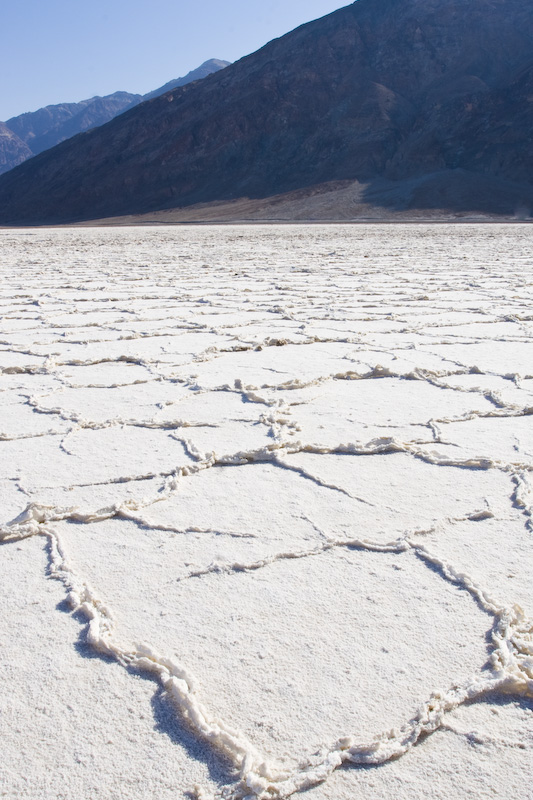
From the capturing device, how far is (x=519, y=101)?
121ft

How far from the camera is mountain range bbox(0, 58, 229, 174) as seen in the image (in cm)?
11888

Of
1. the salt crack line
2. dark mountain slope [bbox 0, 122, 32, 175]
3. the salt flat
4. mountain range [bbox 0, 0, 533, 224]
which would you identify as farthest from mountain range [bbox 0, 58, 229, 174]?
the salt crack line

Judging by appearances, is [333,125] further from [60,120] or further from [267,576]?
[60,120]

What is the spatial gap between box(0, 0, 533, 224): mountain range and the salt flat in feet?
106

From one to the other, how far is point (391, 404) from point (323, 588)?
130 centimetres

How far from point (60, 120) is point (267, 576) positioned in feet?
478

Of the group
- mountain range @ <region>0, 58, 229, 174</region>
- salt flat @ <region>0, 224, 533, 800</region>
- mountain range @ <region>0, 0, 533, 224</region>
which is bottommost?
salt flat @ <region>0, 224, 533, 800</region>

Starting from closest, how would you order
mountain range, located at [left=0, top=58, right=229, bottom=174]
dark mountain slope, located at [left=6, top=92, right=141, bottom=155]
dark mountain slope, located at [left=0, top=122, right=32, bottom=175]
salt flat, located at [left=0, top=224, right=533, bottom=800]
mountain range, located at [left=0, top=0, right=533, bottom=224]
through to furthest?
salt flat, located at [left=0, top=224, right=533, bottom=800]
mountain range, located at [left=0, top=0, right=533, bottom=224]
dark mountain slope, located at [left=0, top=122, right=32, bottom=175]
mountain range, located at [left=0, top=58, right=229, bottom=174]
dark mountain slope, located at [left=6, top=92, right=141, bottom=155]

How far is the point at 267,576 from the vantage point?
1.46 meters

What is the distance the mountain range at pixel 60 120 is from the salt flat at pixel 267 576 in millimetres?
123868

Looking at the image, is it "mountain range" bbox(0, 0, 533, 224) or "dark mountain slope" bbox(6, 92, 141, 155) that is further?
"dark mountain slope" bbox(6, 92, 141, 155)

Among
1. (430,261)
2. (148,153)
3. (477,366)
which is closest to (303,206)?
(148,153)

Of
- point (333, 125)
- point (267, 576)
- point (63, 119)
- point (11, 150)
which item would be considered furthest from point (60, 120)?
point (267, 576)

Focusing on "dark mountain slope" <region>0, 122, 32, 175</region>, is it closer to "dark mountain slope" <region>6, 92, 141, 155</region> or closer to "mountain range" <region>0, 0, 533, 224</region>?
"dark mountain slope" <region>6, 92, 141, 155</region>
